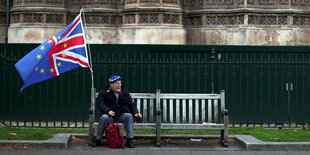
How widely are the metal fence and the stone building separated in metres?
7.12

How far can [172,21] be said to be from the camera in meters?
22.2

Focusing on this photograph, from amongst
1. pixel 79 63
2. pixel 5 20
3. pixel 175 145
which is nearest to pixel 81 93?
pixel 79 63

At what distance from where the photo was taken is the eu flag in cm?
1091

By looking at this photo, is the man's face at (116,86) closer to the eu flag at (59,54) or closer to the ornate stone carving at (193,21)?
the eu flag at (59,54)

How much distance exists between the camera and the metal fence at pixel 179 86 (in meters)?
13.8

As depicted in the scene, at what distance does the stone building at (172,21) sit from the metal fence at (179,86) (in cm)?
712

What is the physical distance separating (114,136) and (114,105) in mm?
673

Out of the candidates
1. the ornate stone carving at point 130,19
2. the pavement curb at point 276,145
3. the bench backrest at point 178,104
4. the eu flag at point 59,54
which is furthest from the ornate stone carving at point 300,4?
the pavement curb at point 276,145

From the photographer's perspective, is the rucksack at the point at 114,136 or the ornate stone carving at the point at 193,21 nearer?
the rucksack at the point at 114,136

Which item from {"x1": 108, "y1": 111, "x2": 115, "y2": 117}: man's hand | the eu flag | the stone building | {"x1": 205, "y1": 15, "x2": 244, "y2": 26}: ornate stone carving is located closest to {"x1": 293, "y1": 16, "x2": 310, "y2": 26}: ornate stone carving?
the stone building

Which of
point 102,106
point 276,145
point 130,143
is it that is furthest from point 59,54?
point 276,145

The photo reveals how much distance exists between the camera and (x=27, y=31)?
2222 centimetres

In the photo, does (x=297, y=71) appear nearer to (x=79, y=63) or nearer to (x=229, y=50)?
(x=229, y=50)

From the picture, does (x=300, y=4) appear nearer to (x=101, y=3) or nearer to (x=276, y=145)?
(x=101, y=3)
